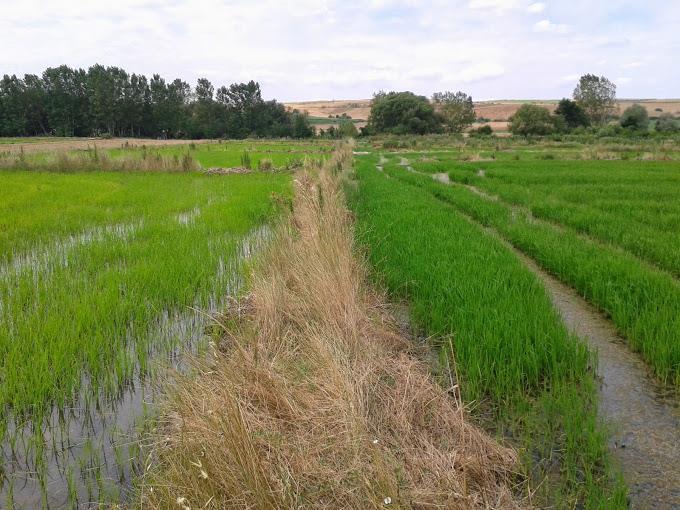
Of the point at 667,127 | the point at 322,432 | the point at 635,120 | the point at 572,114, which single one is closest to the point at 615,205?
the point at 322,432

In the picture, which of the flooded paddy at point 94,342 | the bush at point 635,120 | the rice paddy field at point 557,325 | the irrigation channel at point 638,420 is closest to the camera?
the irrigation channel at point 638,420

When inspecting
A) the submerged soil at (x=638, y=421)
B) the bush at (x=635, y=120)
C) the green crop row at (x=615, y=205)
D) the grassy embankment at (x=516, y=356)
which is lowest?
the submerged soil at (x=638, y=421)

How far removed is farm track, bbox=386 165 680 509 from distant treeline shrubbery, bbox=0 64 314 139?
62561 mm

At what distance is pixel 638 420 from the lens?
259 centimetres

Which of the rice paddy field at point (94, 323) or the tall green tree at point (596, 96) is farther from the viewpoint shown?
the tall green tree at point (596, 96)

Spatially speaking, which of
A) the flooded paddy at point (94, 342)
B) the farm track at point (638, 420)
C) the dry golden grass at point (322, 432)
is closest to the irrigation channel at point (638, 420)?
the farm track at point (638, 420)

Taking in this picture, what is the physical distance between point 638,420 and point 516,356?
72 centimetres

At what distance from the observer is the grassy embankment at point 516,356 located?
214 centimetres

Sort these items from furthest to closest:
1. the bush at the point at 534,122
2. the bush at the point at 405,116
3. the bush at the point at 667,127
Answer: the bush at the point at 405,116 < the bush at the point at 534,122 < the bush at the point at 667,127

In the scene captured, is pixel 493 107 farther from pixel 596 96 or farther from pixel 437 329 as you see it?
pixel 437 329

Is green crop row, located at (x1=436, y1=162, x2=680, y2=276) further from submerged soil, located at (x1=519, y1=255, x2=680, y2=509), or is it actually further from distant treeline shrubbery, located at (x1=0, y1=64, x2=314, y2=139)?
distant treeline shrubbery, located at (x1=0, y1=64, x2=314, y2=139)

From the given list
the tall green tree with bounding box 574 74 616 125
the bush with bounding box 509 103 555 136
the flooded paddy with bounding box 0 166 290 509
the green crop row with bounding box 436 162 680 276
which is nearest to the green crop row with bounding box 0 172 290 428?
the flooded paddy with bounding box 0 166 290 509

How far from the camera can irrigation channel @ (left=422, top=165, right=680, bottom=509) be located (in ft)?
6.80

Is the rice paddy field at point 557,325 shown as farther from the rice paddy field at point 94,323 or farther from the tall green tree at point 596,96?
the tall green tree at point 596,96
